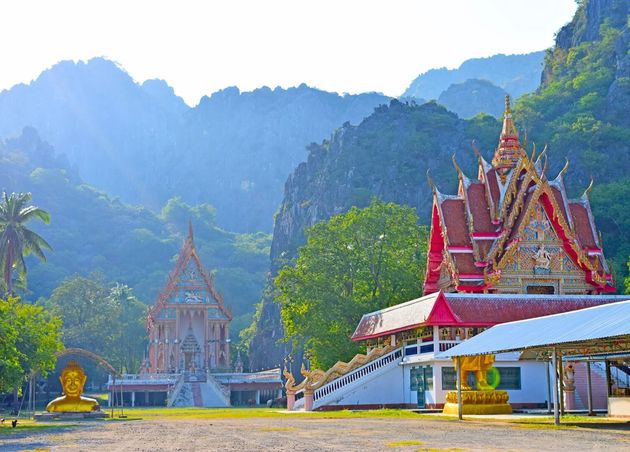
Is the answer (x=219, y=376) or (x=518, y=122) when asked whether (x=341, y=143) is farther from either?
(x=219, y=376)

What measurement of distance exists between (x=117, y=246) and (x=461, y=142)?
7558 centimetres

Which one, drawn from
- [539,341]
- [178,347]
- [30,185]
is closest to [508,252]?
[539,341]

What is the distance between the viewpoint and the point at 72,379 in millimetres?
39438

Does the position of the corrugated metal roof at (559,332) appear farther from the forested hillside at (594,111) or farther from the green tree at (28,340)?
the forested hillside at (594,111)

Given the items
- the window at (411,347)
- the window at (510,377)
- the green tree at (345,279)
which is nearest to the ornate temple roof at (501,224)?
the green tree at (345,279)

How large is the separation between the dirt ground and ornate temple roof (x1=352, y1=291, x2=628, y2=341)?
12.8m

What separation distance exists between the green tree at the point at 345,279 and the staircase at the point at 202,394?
16478 mm

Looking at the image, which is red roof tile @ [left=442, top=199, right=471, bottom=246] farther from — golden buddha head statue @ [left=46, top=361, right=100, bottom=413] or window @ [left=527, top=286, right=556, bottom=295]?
golden buddha head statue @ [left=46, top=361, right=100, bottom=413]

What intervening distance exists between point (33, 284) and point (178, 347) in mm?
66451

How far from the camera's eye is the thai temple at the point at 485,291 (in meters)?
40.5

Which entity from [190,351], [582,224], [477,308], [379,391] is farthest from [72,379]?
[190,351]

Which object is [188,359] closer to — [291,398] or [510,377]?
[291,398]

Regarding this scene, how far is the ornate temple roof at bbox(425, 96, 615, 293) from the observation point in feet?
152

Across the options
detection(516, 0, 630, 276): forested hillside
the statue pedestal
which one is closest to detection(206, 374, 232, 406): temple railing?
detection(516, 0, 630, 276): forested hillside
